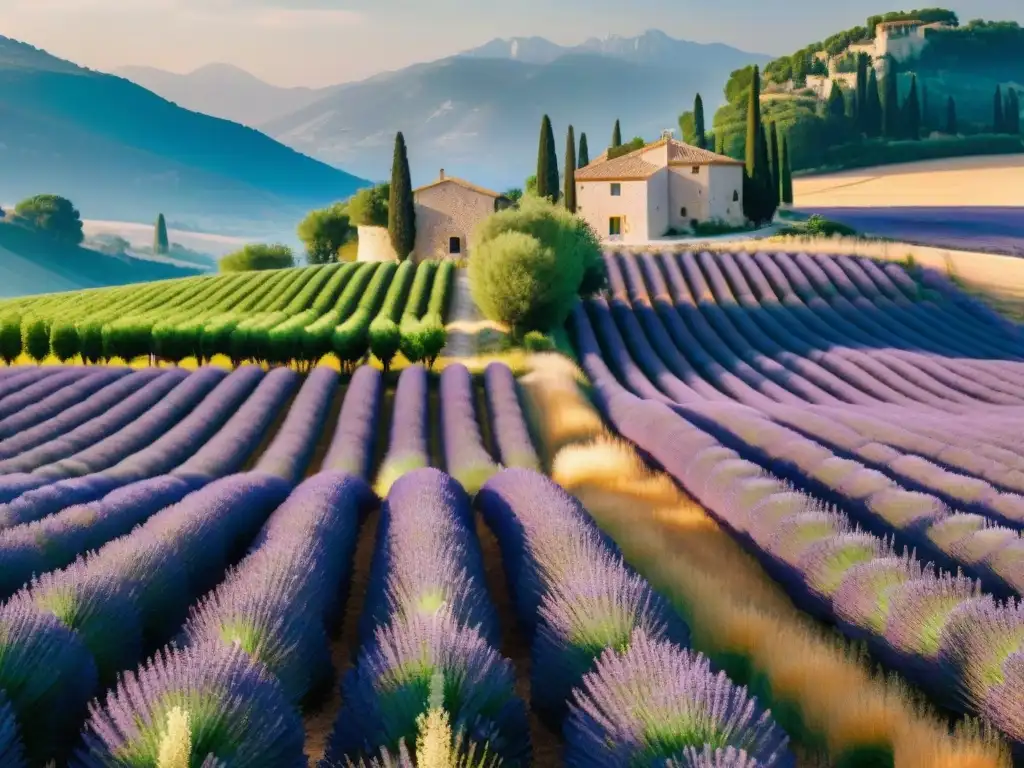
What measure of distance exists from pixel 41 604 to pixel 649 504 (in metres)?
8.19

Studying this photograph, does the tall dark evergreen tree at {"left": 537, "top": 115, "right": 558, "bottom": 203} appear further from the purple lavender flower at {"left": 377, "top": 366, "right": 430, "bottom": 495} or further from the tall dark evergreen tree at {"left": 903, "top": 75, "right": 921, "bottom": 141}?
the tall dark evergreen tree at {"left": 903, "top": 75, "right": 921, "bottom": 141}

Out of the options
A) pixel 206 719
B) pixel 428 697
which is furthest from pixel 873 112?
pixel 206 719

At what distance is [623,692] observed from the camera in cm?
479

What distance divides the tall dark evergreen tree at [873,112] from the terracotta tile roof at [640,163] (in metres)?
43.3

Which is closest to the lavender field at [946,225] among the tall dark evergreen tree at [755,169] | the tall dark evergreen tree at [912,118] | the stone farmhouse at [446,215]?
the tall dark evergreen tree at [755,169]

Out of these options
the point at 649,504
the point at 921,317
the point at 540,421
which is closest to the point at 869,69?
the point at 921,317

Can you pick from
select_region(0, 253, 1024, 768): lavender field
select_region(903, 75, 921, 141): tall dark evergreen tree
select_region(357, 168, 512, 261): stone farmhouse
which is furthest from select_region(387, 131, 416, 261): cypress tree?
select_region(903, 75, 921, 141): tall dark evergreen tree

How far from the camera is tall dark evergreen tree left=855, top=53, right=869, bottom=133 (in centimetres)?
9300

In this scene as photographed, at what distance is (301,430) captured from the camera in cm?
1961

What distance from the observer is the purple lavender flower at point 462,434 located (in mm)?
14125

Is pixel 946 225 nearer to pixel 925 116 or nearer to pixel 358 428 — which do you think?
pixel 358 428

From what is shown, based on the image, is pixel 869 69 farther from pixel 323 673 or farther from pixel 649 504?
pixel 323 673

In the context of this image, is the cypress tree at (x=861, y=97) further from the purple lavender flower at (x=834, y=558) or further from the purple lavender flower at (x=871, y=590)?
the purple lavender flower at (x=871, y=590)

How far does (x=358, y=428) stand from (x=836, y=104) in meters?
86.1
